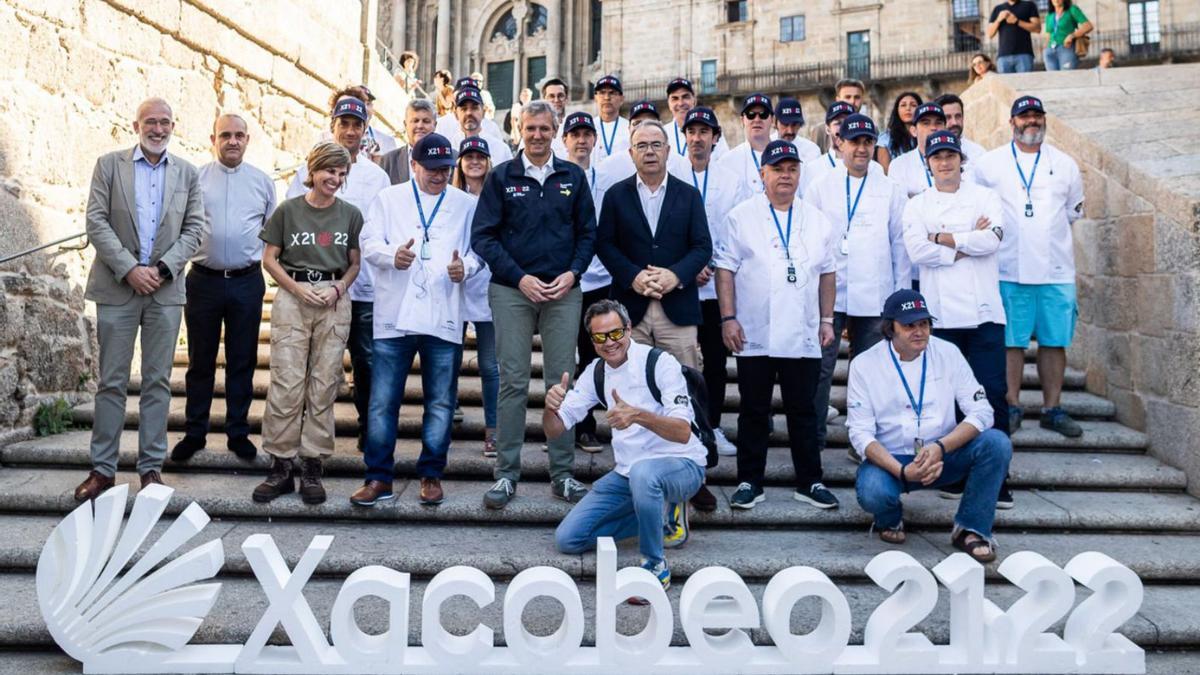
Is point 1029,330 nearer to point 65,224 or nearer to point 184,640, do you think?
point 184,640

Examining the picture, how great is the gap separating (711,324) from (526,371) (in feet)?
4.53

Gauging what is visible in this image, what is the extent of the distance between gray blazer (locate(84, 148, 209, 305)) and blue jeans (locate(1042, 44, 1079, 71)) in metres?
9.90

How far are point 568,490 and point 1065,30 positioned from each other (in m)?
9.33

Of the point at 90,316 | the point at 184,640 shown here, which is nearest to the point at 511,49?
the point at 90,316

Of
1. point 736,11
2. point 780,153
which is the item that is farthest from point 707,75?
point 780,153

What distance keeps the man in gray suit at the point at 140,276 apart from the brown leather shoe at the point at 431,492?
4.86 ft

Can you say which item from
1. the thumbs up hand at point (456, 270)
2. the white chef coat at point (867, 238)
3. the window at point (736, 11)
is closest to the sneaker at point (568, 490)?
the thumbs up hand at point (456, 270)

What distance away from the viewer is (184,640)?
11.0 ft

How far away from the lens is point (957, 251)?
5.24 metres

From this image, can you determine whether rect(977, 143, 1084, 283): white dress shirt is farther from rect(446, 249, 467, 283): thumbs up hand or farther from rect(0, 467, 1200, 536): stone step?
rect(446, 249, 467, 283): thumbs up hand

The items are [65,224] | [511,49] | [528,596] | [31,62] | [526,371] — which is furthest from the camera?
[511,49]

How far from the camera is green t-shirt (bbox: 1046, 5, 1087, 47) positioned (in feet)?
33.9

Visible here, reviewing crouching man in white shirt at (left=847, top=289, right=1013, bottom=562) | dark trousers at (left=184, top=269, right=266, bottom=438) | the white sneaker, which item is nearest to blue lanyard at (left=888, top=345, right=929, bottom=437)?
crouching man in white shirt at (left=847, top=289, right=1013, bottom=562)

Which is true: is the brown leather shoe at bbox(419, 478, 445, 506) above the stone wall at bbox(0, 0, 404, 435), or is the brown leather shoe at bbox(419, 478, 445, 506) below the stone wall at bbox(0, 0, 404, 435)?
below
